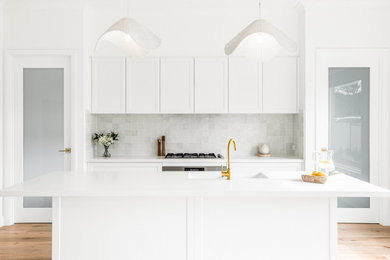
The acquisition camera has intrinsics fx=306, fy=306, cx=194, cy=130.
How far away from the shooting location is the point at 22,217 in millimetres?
4137

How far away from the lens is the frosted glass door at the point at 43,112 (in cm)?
417

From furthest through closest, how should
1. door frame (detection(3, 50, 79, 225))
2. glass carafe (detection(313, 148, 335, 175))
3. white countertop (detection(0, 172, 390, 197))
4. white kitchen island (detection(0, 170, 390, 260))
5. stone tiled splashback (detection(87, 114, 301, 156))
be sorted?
→ stone tiled splashback (detection(87, 114, 301, 156)) → door frame (detection(3, 50, 79, 225)) → glass carafe (detection(313, 148, 335, 175)) → white kitchen island (detection(0, 170, 390, 260)) → white countertop (detection(0, 172, 390, 197))

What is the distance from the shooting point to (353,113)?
417 centimetres

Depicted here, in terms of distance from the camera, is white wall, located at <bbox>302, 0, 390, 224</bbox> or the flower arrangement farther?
the flower arrangement

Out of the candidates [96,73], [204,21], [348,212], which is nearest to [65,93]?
[96,73]

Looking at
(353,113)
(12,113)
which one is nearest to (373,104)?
(353,113)

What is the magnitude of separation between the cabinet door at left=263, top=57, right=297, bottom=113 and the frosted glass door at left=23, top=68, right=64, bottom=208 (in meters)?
2.82

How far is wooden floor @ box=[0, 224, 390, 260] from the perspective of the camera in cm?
317

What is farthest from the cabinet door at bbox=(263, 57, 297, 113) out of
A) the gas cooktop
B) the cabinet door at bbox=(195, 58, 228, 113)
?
the gas cooktop

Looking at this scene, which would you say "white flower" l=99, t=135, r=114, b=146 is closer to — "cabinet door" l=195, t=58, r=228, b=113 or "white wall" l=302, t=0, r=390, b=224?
"cabinet door" l=195, t=58, r=228, b=113

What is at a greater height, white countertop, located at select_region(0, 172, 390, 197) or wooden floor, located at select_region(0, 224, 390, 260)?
white countertop, located at select_region(0, 172, 390, 197)

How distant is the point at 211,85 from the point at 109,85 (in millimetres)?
1419

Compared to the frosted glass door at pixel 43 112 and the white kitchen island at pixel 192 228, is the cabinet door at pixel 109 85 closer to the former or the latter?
the frosted glass door at pixel 43 112

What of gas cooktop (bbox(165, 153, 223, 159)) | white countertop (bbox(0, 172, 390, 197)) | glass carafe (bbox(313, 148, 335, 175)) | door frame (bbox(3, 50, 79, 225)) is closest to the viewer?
white countertop (bbox(0, 172, 390, 197))
